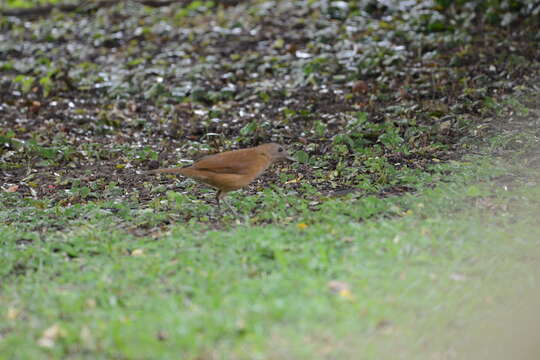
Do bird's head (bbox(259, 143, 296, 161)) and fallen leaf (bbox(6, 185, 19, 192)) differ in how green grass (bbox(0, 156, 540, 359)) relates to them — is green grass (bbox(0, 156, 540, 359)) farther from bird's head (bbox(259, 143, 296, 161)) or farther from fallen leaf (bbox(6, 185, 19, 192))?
fallen leaf (bbox(6, 185, 19, 192))

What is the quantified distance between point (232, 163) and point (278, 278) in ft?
5.64

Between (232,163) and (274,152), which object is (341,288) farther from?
(274,152)

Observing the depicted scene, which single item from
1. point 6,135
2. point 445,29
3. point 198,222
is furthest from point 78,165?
point 445,29

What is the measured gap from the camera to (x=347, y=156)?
7062mm

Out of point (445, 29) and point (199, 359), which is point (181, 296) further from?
point (445, 29)

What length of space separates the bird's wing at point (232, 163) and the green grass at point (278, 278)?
0.36m

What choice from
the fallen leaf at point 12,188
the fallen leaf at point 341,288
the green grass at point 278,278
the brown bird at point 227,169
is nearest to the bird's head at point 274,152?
the brown bird at point 227,169

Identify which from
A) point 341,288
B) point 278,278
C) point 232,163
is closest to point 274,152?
point 232,163

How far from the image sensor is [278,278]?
393 centimetres

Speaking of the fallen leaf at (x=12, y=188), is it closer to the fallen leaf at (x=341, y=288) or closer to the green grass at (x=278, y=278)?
the green grass at (x=278, y=278)

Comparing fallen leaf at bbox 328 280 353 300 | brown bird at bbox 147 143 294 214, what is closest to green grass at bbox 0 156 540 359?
fallen leaf at bbox 328 280 353 300

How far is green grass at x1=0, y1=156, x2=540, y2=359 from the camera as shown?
338cm

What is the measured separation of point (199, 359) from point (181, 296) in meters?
0.66

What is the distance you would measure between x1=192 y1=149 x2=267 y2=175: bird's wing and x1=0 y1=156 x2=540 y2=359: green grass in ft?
1.19
